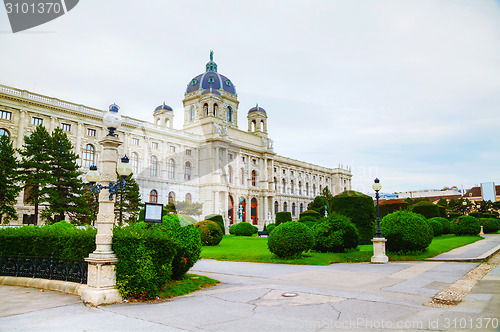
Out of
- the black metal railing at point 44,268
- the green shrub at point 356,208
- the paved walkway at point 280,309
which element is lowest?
the paved walkway at point 280,309

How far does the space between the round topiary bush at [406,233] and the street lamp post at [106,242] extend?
12.9 m

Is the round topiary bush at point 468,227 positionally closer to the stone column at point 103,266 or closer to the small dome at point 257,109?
the stone column at point 103,266

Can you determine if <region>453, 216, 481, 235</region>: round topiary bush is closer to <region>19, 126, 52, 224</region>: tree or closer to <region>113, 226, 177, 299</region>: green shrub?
<region>113, 226, 177, 299</region>: green shrub

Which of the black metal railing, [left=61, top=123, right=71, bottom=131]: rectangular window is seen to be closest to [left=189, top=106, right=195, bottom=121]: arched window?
[left=61, top=123, right=71, bottom=131]: rectangular window

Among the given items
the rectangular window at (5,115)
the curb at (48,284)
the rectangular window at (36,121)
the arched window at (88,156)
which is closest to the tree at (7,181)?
the rectangular window at (5,115)

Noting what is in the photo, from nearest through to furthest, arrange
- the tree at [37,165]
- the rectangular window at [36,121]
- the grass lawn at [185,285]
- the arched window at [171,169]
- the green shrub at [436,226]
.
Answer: the grass lawn at [185,285] → the tree at [37,165] → the green shrub at [436,226] → the rectangular window at [36,121] → the arched window at [171,169]

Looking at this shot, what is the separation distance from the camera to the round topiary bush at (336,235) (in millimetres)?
16594

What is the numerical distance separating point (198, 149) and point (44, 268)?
50.7m

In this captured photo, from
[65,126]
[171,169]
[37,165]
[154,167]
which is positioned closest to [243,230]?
[154,167]

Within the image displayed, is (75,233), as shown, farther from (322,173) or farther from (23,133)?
(322,173)

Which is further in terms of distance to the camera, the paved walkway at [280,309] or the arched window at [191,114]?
the arched window at [191,114]

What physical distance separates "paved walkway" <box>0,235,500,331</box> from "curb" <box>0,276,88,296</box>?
0.62ft

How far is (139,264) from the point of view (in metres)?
7.58

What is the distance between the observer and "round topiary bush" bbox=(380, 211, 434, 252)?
1618 cm
